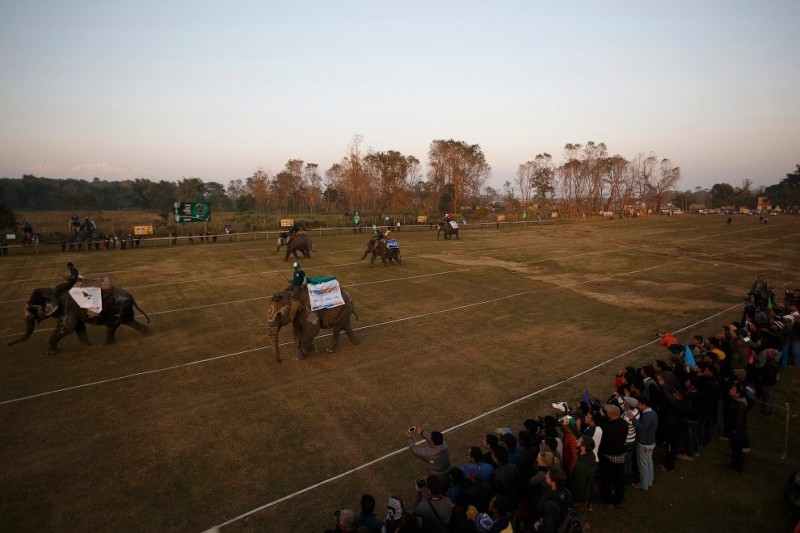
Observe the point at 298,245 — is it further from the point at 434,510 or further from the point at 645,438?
the point at 434,510

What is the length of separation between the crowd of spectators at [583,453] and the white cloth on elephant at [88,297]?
32.7ft

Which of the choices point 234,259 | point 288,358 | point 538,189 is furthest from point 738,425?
point 538,189

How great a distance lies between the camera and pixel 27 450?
7.96m

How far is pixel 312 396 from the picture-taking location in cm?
996

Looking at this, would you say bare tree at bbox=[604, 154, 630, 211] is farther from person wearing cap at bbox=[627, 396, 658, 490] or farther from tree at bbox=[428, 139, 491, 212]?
person wearing cap at bbox=[627, 396, 658, 490]

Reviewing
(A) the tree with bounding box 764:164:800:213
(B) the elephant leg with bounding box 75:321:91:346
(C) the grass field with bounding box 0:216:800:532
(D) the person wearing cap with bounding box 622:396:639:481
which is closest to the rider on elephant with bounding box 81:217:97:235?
(C) the grass field with bounding box 0:216:800:532

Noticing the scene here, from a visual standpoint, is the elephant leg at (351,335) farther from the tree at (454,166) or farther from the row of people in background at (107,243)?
the tree at (454,166)

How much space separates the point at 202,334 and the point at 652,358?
1310 centimetres

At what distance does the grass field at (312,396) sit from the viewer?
259 inches

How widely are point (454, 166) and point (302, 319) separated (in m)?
69.9

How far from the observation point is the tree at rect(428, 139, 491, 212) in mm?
77875

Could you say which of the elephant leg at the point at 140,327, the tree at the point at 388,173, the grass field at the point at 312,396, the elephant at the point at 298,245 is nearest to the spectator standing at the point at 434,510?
Answer: the grass field at the point at 312,396

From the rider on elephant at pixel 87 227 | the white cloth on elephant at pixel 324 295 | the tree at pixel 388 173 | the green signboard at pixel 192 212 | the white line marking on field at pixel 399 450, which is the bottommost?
the white line marking on field at pixel 399 450

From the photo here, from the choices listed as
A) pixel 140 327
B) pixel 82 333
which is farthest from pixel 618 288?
pixel 82 333
